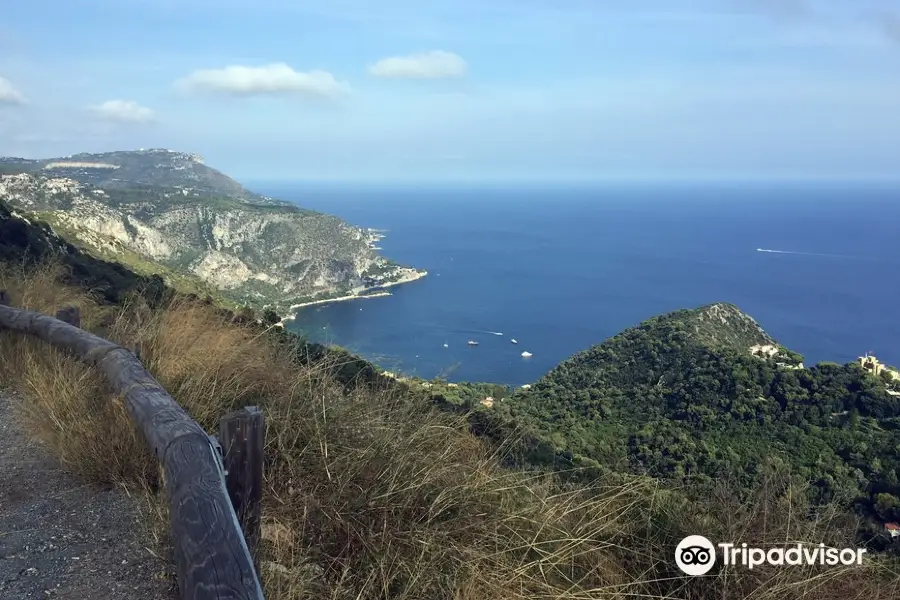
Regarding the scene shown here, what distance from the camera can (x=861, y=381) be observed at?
19.6m

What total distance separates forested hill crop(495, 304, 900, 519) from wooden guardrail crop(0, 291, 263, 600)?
9209 millimetres

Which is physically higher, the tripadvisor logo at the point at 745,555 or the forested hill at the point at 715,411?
the tripadvisor logo at the point at 745,555

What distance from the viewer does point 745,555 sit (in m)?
2.33

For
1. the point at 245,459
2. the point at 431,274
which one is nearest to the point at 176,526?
the point at 245,459

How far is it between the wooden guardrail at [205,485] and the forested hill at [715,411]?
30.2 ft

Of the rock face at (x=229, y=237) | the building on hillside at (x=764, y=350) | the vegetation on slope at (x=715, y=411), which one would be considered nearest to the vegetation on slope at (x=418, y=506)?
the vegetation on slope at (x=715, y=411)

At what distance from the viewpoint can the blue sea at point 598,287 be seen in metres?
46.8

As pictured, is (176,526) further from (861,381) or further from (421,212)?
(421,212)

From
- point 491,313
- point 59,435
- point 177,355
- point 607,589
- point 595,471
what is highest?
point 177,355

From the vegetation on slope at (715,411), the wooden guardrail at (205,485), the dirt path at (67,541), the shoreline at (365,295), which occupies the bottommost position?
the shoreline at (365,295)

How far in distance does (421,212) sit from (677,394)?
153707 mm

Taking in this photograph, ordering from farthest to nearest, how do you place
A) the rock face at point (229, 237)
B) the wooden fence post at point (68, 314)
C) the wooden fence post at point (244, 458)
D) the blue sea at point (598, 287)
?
1. the rock face at point (229, 237)
2. the blue sea at point (598, 287)
3. the wooden fence post at point (68, 314)
4. the wooden fence post at point (244, 458)

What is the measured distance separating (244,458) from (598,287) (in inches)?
2798

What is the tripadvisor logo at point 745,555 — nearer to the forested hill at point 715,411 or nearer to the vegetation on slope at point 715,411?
the vegetation on slope at point 715,411
